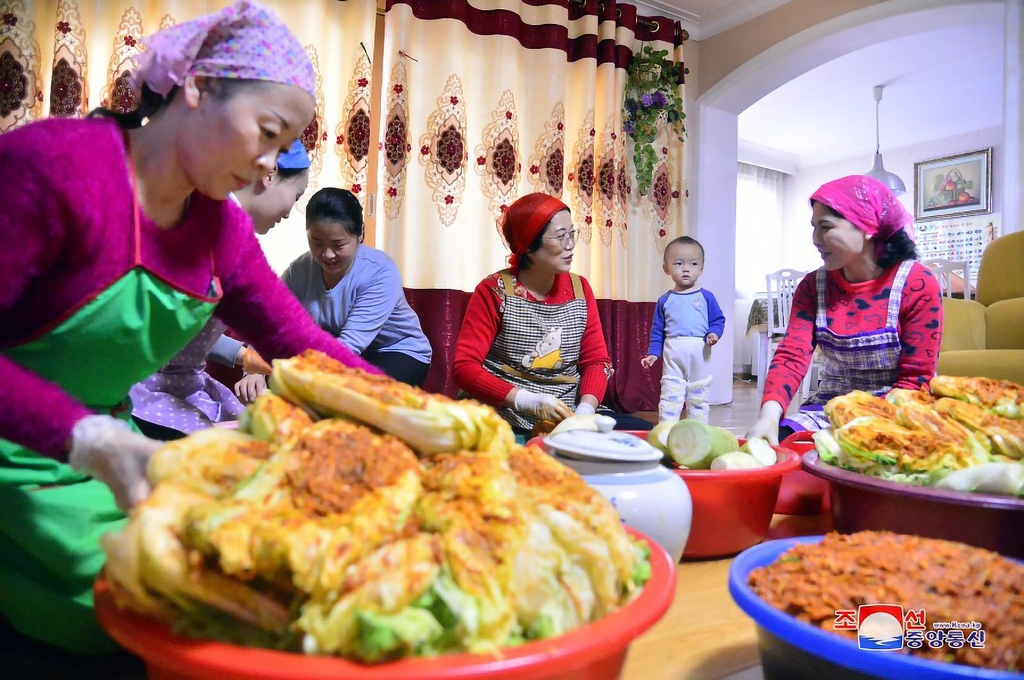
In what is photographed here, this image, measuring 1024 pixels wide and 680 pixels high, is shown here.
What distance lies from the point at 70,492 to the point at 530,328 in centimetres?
133

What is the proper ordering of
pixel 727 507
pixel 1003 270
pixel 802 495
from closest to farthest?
pixel 727 507, pixel 802 495, pixel 1003 270

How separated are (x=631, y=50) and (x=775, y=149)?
5.23 m

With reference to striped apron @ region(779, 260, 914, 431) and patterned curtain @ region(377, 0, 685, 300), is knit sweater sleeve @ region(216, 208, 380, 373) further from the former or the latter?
patterned curtain @ region(377, 0, 685, 300)

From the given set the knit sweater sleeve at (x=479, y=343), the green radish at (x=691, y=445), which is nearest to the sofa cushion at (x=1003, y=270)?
the knit sweater sleeve at (x=479, y=343)

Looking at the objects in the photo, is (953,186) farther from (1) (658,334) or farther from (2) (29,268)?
(2) (29,268)

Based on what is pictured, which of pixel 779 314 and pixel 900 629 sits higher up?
pixel 779 314

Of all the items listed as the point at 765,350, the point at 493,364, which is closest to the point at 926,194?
the point at 765,350

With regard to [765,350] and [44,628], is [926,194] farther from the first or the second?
[44,628]

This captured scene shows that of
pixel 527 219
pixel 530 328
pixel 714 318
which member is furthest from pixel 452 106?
pixel 530 328

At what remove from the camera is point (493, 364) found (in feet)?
6.57

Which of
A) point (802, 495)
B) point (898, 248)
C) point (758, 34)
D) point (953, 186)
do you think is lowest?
point (802, 495)

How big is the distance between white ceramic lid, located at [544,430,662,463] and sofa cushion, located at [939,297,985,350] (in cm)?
328

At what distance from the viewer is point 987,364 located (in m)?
2.84

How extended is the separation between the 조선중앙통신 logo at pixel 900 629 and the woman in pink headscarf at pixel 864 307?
44.0 inches
